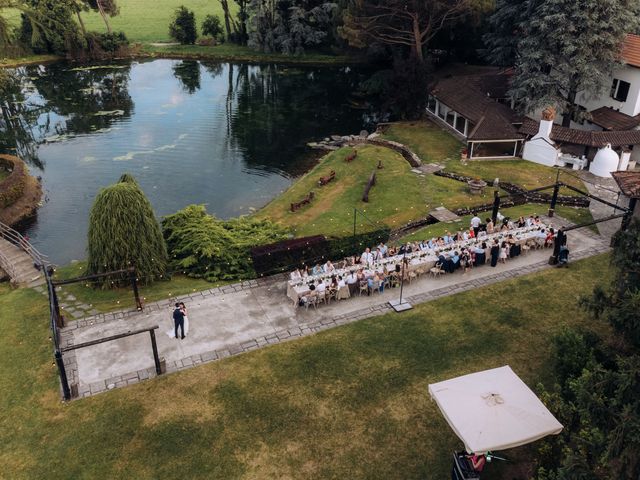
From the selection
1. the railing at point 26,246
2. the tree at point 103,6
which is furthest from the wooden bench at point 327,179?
the tree at point 103,6

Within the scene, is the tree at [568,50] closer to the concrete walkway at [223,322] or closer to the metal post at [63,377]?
the concrete walkway at [223,322]

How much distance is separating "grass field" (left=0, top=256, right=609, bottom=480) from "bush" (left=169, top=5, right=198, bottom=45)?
75.5m

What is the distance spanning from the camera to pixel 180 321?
18.9 metres

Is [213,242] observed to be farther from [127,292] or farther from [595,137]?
[595,137]

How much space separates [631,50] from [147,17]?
8930cm

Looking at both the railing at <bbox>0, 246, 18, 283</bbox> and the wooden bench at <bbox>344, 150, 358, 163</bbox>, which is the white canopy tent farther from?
the wooden bench at <bbox>344, 150, 358, 163</bbox>

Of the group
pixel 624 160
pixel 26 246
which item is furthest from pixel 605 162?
pixel 26 246

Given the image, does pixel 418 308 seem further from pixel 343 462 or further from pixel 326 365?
pixel 343 462

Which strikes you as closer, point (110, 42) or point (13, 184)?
point (13, 184)

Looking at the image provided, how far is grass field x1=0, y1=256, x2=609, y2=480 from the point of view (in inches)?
571

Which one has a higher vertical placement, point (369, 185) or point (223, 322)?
point (369, 185)

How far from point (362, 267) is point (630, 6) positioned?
29667 mm

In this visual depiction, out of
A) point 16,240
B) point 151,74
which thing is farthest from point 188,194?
point 151,74

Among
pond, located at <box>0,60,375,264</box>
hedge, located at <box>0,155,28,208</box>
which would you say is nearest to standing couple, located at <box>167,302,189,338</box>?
pond, located at <box>0,60,375,264</box>
